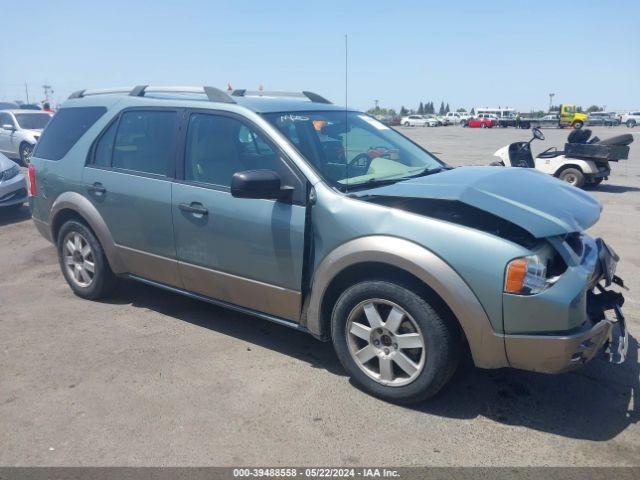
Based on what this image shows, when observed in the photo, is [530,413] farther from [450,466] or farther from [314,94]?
[314,94]

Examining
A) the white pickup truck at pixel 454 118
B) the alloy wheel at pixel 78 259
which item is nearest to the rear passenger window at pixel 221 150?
the alloy wheel at pixel 78 259

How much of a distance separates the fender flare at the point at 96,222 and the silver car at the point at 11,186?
5.27m

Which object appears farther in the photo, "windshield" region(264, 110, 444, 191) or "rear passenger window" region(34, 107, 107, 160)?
"rear passenger window" region(34, 107, 107, 160)

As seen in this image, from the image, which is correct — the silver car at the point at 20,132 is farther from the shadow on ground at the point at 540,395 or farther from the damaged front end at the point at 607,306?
the damaged front end at the point at 607,306

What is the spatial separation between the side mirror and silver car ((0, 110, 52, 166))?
15.2 m

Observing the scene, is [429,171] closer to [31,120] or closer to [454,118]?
[31,120]

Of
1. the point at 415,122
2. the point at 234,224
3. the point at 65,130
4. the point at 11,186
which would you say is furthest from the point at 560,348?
the point at 415,122

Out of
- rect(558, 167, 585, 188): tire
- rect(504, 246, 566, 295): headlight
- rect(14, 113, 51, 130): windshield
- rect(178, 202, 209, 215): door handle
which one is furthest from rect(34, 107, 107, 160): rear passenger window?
rect(14, 113, 51, 130): windshield

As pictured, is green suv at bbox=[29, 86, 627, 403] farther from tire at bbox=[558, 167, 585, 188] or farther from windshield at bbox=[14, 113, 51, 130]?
windshield at bbox=[14, 113, 51, 130]

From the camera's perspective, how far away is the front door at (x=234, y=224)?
12.3 ft

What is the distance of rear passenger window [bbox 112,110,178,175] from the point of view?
4.48 m

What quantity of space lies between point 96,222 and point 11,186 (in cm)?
570

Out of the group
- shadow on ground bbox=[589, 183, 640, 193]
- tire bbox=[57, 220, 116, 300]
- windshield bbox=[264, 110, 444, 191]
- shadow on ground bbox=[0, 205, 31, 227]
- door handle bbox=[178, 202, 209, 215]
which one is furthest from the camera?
shadow on ground bbox=[589, 183, 640, 193]

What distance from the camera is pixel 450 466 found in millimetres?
2889
